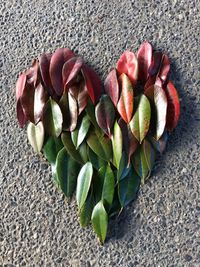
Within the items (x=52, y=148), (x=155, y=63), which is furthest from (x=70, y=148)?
(x=155, y=63)

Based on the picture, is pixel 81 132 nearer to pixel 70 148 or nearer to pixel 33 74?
pixel 70 148

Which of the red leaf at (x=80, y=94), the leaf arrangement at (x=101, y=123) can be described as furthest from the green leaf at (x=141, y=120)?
the red leaf at (x=80, y=94)

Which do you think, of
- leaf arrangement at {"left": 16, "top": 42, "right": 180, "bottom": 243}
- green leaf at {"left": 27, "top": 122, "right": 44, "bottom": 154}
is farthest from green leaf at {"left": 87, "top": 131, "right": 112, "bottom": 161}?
green leaf at {"left": 27, "top": 122, "right": 44, "bottom": 154}

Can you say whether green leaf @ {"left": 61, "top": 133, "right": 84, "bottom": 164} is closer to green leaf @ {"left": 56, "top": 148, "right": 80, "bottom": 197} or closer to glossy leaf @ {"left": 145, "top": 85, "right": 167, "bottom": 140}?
green leaf @ {"left": 56, "top": 148, "right": 80, "bottom": 197}

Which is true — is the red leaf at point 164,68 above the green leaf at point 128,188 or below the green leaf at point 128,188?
above

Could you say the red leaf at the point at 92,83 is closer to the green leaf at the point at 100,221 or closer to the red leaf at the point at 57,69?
the red leaf at the point at 57,69

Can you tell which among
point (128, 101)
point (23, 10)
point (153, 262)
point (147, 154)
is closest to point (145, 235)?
point (153, 262)

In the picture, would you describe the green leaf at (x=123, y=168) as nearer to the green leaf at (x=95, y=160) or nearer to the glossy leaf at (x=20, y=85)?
the green leaf at (x=95, y=160)

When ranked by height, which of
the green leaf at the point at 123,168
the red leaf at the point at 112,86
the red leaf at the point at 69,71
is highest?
the red leaf at the point at 69,71
